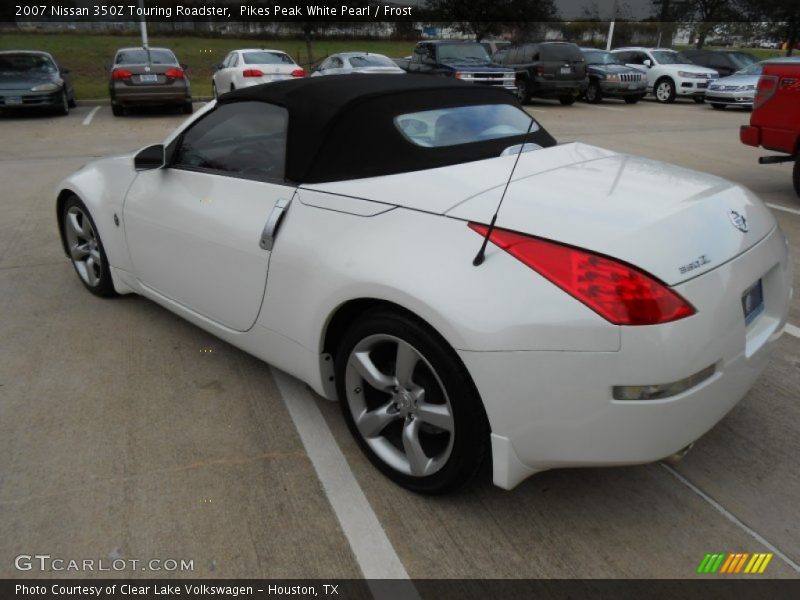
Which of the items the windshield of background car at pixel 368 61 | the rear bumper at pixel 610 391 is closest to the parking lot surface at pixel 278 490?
the rear bumper at pixel 610 391

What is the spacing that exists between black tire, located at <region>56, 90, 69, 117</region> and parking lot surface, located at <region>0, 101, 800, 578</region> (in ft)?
40.9

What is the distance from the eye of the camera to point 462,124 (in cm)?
302

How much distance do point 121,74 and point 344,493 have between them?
14323 mm

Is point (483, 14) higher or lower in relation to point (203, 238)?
higher

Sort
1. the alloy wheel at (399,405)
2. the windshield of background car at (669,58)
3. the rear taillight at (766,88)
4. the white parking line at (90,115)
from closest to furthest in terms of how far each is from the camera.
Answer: the alloy wheel at (399,405)
the rear taillight at (766,88)
the white parking line at (90,115)
the windshield of background car at (669,58)

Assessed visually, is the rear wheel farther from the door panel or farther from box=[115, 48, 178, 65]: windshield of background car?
the door panel

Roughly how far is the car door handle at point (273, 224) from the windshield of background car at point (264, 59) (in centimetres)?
1465

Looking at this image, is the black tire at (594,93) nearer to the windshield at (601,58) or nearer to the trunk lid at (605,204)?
the windshield at (601,58)

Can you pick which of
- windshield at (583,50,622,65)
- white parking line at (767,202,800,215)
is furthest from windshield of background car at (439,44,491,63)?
white parking line at (767,202,800,215)

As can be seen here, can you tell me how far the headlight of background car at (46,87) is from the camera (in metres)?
13.7

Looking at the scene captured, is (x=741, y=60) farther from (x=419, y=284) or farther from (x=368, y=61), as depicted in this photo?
A: (x=419, y=284)

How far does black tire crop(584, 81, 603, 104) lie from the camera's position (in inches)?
725

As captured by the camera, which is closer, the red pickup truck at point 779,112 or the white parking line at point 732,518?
the white parking line at point 732,518

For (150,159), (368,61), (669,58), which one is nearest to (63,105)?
(368,61)
